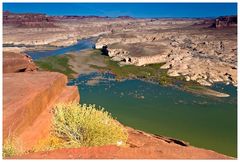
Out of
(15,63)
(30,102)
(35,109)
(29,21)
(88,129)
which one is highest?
(29,21)

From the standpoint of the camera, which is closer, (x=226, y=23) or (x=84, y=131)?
(x=84, y=131)

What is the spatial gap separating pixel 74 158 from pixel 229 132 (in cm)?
2523

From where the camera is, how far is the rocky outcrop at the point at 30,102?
2483 centimetres

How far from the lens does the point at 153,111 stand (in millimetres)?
42312

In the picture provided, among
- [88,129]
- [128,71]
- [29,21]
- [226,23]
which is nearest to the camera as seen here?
[88,129]

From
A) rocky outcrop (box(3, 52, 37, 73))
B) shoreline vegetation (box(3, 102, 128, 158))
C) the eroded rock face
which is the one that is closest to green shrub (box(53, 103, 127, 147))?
shoreline vegetation (box(3, 102, 128, 158))

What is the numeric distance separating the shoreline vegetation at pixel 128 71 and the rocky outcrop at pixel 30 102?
1972 centimetres

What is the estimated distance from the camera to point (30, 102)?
27344 mm

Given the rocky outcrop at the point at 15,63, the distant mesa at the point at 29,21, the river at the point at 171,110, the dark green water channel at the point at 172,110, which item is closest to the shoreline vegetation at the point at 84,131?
the dark green water channel at the point at 172,110

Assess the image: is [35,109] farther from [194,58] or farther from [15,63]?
[194,58]

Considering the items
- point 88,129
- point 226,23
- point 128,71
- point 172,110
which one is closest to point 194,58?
point 128,71

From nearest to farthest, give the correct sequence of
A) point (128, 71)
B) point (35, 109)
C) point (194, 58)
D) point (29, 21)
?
point (35, 109), point (128, 71), point (194, 58), point (29, 21)

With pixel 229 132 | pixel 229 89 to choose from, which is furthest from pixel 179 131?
pixel 229 89

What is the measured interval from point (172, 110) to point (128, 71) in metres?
19.3
